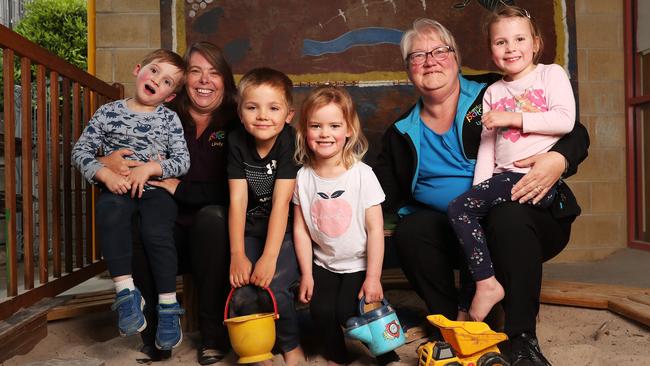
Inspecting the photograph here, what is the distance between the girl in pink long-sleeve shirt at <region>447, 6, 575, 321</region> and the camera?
1.72 m

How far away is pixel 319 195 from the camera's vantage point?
184 cm

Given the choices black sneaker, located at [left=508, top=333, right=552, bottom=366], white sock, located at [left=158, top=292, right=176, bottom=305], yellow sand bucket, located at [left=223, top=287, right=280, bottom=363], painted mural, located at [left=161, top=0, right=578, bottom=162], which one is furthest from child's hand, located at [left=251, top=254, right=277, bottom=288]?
painted mural, located at [left=161, top=0, right=578, bottom=162]

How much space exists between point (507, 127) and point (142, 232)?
123cm

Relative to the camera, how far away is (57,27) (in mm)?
11211

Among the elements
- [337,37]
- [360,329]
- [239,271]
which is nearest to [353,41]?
[337,37]

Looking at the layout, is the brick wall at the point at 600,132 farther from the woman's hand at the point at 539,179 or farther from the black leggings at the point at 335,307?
the black leggings at the point at 335,307

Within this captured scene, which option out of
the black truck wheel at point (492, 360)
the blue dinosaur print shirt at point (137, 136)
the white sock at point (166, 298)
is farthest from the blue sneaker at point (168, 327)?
the black truck wheel at point (492, 360)

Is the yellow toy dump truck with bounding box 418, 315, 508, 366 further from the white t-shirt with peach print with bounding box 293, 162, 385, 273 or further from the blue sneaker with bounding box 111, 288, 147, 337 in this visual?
the blue sneaker with bounding box 111, 288, 147, 337

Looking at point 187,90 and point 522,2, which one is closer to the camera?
point 187,90

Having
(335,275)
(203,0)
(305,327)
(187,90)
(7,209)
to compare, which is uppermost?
(203,0)

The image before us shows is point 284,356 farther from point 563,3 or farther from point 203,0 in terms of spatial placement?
point 563,3

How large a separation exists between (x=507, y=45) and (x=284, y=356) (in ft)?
4.02

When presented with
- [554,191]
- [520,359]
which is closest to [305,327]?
[520,359]

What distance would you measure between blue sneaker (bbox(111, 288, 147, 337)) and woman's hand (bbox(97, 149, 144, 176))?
41cm
